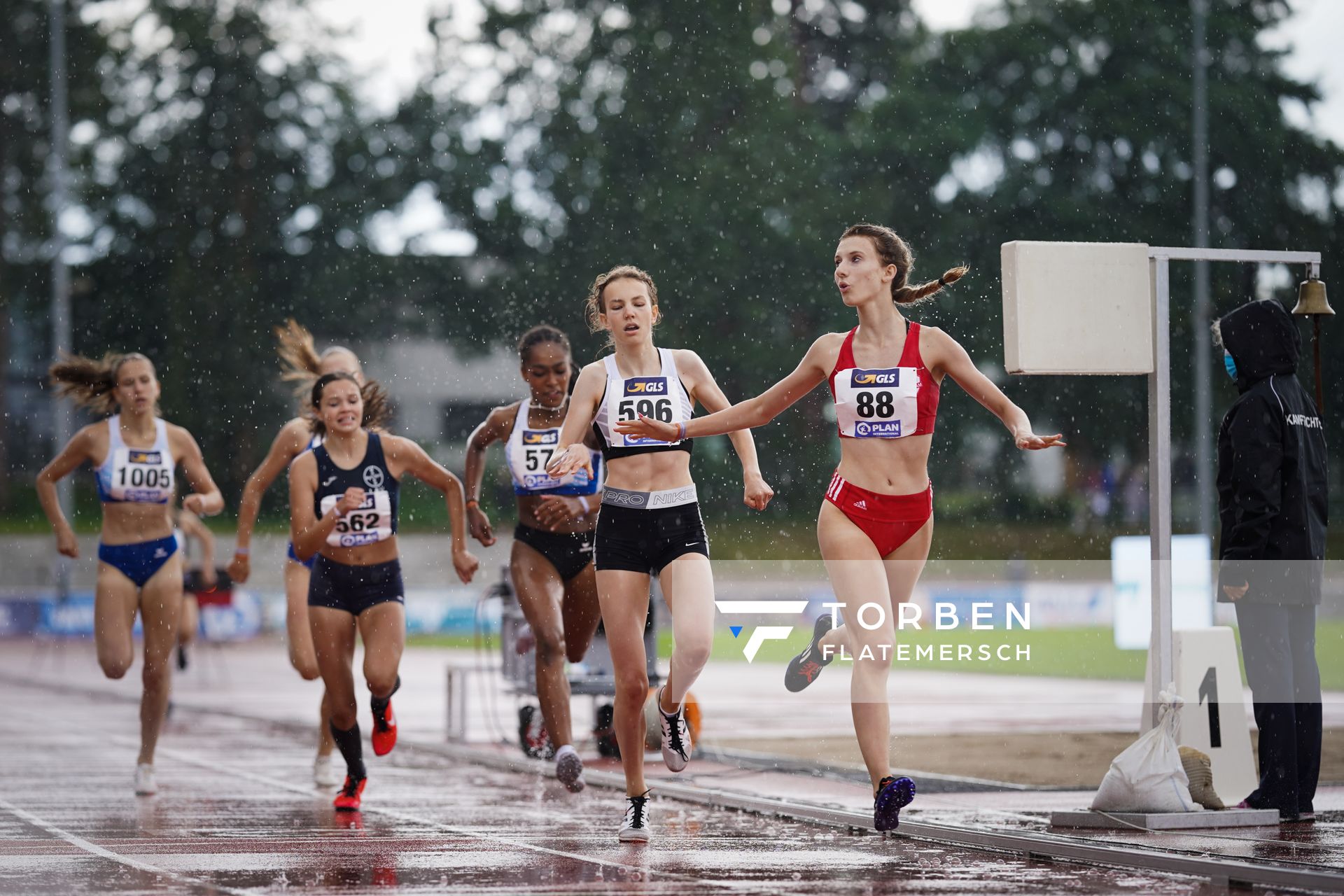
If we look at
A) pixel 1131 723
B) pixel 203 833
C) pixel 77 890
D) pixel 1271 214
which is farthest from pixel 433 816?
pixel 1271 214

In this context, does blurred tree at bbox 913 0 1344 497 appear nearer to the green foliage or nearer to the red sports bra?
the green foliage

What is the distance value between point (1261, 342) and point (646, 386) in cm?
290

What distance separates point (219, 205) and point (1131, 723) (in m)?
23.0

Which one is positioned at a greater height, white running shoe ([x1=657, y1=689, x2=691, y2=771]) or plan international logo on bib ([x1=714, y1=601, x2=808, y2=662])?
plan international logo on bib ([x1=714, y1=601, x2=808, y2=662])

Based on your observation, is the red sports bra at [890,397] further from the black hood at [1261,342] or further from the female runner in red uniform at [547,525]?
the female runner in red uniform at [547,525]

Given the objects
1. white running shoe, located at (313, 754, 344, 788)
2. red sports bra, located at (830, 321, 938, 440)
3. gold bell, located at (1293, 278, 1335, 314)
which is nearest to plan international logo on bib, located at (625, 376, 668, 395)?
red sports bra, located at (830, 321, 938, 440)

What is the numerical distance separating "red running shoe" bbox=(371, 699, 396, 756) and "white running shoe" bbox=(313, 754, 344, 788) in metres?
1.51

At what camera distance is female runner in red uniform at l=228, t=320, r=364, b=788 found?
36.0 ft

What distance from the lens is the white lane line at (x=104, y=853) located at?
6.86m

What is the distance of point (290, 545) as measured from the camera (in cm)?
1071

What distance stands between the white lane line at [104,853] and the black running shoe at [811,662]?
8.87 feet

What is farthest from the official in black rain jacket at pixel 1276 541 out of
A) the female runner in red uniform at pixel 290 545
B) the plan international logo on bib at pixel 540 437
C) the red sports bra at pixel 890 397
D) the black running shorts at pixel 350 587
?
the female runner in red uniform at pixel 290 545

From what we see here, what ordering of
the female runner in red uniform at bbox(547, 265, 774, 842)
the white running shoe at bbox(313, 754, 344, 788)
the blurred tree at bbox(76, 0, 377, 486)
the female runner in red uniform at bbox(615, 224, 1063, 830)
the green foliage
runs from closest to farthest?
the female runner in red uniform at bbox(615, 224, 1063, 830) → the female runner in red uniform at bbox(547, 265, 774, 842) → the white running shoe at bbox(313, 754, 344, 788) → the green foliage → the blurred tree at bbox(76, 0, 377, 486)

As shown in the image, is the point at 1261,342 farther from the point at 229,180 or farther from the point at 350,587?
the point at 229,180
